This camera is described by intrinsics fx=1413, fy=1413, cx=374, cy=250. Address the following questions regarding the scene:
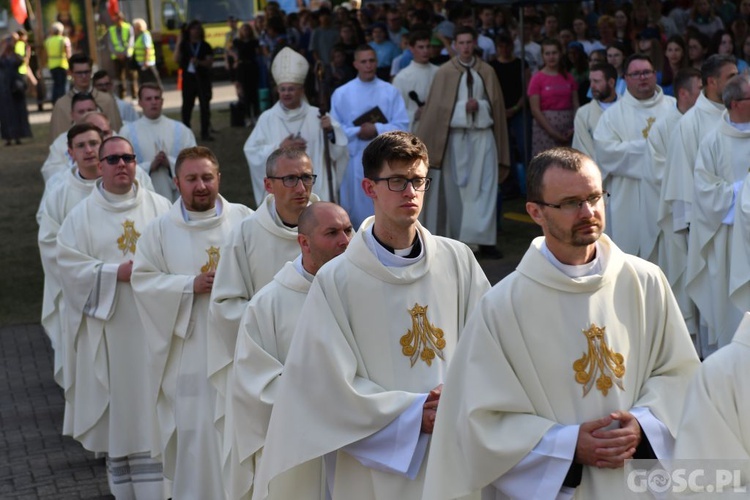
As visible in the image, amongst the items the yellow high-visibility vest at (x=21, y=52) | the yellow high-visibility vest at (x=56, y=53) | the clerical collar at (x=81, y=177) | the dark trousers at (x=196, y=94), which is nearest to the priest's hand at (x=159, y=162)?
the clerical collar at (x=81, y=177)

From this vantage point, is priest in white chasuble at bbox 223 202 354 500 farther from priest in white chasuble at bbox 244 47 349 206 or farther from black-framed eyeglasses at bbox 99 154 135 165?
priest in white chasuble at bbox 244 47 349 206

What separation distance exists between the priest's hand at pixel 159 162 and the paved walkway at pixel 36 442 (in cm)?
175

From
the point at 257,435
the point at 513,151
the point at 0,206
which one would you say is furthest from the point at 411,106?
the point at 257,435

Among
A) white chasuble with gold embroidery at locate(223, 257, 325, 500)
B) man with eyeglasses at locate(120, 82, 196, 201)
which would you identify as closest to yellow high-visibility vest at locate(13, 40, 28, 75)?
man with eyeglasses at locate(120, 82, 196, 201)

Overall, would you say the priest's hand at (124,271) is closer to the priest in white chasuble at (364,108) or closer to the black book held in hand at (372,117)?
the priest in white chasuble at (364,108)

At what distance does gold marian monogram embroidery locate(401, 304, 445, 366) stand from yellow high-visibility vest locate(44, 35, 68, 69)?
21.2m

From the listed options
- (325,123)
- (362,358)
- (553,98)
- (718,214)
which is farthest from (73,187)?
(553,98)

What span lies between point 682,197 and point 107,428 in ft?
13.6

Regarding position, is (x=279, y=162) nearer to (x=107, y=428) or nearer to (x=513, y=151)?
(x=107, y=428)

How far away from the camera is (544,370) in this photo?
13.9ft

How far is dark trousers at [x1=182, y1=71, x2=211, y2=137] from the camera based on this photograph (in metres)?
22.2

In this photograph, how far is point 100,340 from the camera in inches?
315

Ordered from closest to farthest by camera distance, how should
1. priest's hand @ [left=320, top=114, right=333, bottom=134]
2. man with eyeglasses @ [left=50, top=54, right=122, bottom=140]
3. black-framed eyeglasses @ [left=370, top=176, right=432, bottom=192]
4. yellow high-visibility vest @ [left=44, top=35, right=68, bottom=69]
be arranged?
black-framed eyeglasses @ [left=370, top=176, right=432, bottom=192] → priest's hand @ [left=320, top=114, right=333, bottom=134] → man with eyeglasses @ [left=50, top=54, right=122, bottom=140] → yellow high-visibility vest @ [left=44, top=35, right=68, bottom=69]

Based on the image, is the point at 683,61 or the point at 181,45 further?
the point at 181,45
